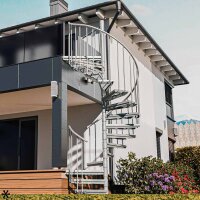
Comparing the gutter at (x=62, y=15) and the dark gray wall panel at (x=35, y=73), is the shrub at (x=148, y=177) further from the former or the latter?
the gutter at (x=62, y=15)

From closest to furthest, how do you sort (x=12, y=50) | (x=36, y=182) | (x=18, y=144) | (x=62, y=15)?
(x=36, y=182) → (x=12, y=50) → (x=62, y=15) → (x=18, y=144)

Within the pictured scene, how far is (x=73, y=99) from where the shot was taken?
9.91 metres

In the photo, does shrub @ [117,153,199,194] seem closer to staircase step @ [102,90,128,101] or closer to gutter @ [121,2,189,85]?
staircase step @ [102,90,128,101]

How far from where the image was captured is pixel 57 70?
27.3 feet

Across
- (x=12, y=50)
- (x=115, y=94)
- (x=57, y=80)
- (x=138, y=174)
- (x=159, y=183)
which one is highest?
(x=12, y=50)

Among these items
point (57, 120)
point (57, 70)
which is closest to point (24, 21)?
point (57, 70)

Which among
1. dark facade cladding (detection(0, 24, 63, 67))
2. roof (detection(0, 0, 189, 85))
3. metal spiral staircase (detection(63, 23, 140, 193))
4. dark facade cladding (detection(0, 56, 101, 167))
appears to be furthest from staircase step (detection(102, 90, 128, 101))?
roof (detection(0, 0, 189, 85))

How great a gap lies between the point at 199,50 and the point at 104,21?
1181cm

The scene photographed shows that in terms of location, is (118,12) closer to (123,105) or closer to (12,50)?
(123,105)

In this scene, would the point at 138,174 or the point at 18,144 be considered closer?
the point at 138,174

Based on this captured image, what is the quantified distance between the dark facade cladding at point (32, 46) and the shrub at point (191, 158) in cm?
717

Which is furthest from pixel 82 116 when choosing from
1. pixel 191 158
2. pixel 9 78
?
pixel 191 158

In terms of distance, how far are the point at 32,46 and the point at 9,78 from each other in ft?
4.06

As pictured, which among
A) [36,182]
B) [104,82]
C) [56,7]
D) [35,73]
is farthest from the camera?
[56,7]
